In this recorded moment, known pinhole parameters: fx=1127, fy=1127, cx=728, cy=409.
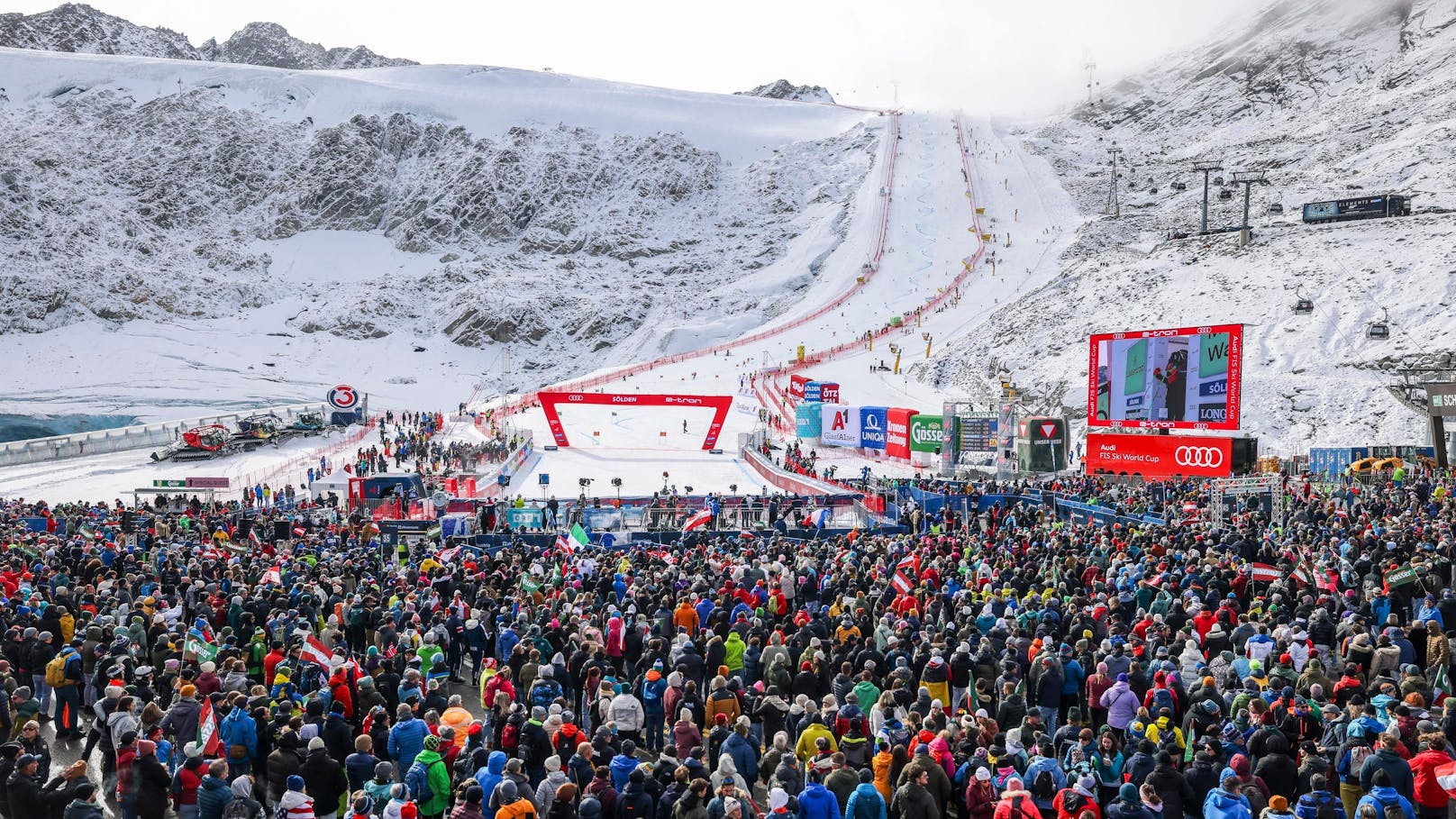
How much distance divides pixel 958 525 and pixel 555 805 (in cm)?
2061

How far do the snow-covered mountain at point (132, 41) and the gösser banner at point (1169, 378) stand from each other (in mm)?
168828

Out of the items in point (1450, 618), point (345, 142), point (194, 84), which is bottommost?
point (1450, 618)

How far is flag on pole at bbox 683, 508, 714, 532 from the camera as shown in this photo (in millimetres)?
27312

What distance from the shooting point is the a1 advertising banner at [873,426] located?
47562 millimetres

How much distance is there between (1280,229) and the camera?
68938mm

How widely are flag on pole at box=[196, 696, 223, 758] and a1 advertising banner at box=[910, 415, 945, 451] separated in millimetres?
36486

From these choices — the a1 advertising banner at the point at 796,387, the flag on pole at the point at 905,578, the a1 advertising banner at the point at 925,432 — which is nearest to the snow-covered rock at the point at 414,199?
the a1 advertising banner at the point at 796,387

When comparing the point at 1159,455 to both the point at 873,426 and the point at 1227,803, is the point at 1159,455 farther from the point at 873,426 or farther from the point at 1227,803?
the point at 1227,803

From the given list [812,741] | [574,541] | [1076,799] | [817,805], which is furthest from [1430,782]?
[574,541]

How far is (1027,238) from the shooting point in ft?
293

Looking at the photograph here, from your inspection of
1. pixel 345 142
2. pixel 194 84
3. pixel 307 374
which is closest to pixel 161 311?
pixel 307 374

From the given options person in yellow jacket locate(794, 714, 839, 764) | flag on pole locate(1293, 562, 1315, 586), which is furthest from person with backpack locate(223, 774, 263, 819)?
flag on pole locate(1293, 562, 1315, 586)

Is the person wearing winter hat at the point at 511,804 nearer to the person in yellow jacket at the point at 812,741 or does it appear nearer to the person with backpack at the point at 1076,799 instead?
the person in yellow jacket at the point at 812,741

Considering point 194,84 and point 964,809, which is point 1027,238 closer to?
point 964,809
